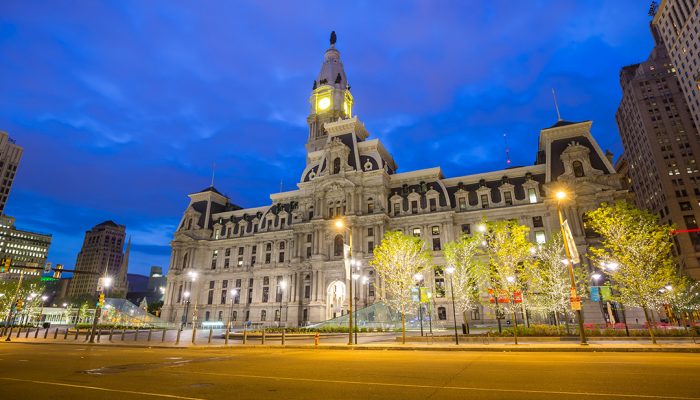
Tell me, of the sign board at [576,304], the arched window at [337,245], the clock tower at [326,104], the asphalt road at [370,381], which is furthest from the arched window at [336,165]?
the asphalt road at [370,381]

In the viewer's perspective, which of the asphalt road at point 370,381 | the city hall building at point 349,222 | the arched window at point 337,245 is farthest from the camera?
the arched window at point 337,245

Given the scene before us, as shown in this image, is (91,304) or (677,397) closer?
(677,397)

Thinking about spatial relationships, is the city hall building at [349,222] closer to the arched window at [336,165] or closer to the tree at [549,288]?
the arched window at [336,165]

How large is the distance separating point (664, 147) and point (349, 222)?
92897 mm

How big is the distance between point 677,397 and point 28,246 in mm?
194234

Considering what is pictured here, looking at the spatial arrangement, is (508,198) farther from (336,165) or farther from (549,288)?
(336,165)

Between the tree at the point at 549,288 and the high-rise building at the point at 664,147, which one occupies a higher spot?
the high-rise building at the point at 664,147

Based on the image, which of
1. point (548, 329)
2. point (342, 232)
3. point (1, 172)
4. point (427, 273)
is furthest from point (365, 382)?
point (1, 172)

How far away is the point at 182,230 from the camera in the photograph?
77812 millimetres

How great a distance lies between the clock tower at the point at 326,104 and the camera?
93312mm

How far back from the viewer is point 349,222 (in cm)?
5859

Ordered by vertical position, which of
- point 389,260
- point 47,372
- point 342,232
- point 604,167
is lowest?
point 47,372

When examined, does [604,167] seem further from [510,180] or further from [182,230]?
[182,230]

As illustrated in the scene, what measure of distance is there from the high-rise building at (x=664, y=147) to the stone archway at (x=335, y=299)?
7859cm
